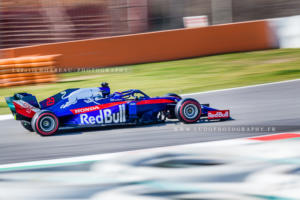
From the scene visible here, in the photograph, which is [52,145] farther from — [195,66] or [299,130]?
[195,66]

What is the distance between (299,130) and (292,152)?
1.53 metres

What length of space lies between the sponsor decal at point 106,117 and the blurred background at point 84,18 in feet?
36.9

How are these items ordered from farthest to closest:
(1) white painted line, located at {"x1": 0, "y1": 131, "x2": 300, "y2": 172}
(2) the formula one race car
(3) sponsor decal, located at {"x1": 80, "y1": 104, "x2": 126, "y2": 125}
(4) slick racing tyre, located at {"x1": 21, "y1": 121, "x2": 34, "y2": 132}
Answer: (4) slick racing tyre, located at {"x1": 21, "y1": 121, "x2": 34, "y2": 132}
(3) sponsor decal, located at {"x1": 80, "y1": 104, "x2": 126, "y2": 125}
(2) the formula one race car
(1) white painted line, located at {"x1": 0, "y1": 131, "x2": 300, "y2": 172}

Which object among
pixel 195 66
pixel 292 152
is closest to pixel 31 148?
pixel 292 152

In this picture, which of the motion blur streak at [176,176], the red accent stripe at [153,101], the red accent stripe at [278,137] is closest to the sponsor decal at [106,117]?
the red accent stripe at [153,101]

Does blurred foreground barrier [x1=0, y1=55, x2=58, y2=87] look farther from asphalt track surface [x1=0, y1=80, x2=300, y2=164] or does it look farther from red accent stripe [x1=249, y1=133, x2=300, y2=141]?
red accent stripe [x1=249, y1=133, x2=300, y2=141]

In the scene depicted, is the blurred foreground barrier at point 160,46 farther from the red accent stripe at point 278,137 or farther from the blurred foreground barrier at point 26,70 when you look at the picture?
the red accent stripe at point 278,137

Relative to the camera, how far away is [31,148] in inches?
309

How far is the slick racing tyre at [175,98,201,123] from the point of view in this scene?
8.84 meters

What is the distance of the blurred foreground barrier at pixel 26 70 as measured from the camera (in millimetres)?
14695

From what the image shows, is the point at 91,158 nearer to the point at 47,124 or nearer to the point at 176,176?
the point at 176,176

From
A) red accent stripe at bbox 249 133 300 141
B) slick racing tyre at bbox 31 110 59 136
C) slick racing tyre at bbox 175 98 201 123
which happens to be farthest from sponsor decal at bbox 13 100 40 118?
red accent stripe at bbox 249 133 300 141

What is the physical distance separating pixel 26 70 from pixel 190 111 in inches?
298

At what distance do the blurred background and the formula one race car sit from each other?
11014mm
